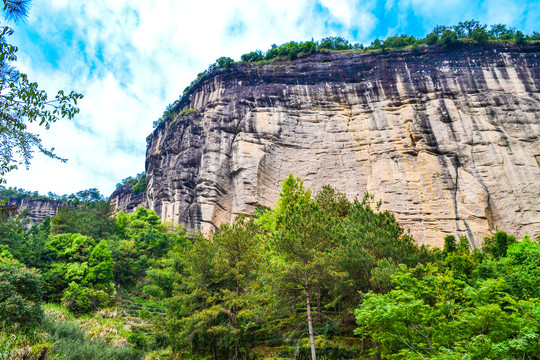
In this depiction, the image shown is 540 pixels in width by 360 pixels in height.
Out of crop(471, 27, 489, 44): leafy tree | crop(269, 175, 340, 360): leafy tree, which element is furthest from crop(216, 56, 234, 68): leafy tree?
crop(269, 175, 340, 360): leafy tree

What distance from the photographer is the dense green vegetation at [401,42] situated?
1729 inches

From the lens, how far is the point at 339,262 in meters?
15.2

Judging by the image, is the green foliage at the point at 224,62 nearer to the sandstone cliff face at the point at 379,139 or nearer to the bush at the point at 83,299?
the sandstone cliff face at the point at 379,139

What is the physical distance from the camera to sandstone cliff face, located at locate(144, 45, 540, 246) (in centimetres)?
3531

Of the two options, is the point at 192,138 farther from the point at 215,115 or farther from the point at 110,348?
the point at 110,348

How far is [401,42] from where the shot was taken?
4822cm

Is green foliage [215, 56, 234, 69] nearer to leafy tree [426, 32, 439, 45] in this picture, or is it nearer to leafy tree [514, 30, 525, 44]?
leafy tree [426, 32, 439, 45]

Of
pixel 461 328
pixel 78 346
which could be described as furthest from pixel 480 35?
pixel 78 346

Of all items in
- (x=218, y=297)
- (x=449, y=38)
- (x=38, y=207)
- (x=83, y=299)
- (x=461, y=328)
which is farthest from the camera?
(x=38, y=207)

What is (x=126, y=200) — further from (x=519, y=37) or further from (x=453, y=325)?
(x=519, y=37)

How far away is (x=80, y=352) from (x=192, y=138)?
1330 inches

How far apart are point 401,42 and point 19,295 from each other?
168 ft

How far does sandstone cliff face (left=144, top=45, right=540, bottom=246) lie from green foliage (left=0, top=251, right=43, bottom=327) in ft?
79.8

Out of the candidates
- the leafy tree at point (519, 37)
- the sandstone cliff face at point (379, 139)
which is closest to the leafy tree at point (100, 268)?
the sandstone cliff face at point (379, 139)
